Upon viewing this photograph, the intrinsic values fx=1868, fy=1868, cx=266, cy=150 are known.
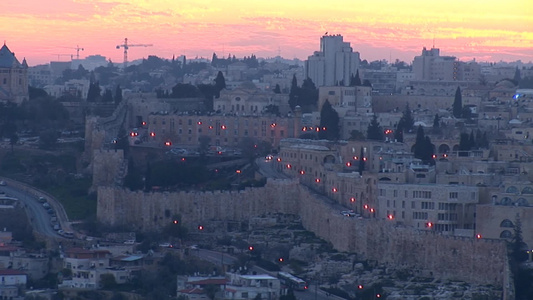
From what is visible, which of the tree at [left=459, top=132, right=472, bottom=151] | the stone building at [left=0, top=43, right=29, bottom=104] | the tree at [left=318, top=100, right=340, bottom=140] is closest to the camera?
the tree at [left=459, top=132, right=472, bottom=151]

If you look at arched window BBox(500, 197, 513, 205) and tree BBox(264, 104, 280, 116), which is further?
tree BBox(264, 104, 280, 116)

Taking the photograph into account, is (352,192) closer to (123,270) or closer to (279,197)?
(279,197)

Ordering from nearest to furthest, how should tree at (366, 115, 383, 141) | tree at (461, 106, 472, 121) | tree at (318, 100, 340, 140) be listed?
1. tree at (366, 115, 383, 141)
2. tree at (318, 100, 340, 140)
3. tree at (461, 106, 472, 121)

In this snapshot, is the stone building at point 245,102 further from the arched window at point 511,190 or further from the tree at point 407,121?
the arched window at point 511,190

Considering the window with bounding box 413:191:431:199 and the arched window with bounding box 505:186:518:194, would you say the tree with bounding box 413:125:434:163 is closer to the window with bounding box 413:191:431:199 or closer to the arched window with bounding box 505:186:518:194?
the window with bounding box 413:191:431:199

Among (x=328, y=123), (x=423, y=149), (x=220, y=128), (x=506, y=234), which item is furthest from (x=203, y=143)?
(x=506, y=234)

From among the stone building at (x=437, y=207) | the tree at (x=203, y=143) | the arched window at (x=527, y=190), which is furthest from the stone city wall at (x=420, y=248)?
the tree at (x=203, y=143)

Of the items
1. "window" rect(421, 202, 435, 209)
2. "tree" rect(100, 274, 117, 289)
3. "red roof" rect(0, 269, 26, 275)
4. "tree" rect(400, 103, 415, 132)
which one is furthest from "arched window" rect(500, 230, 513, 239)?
"tree" rect(400, 103, 415, 132)
